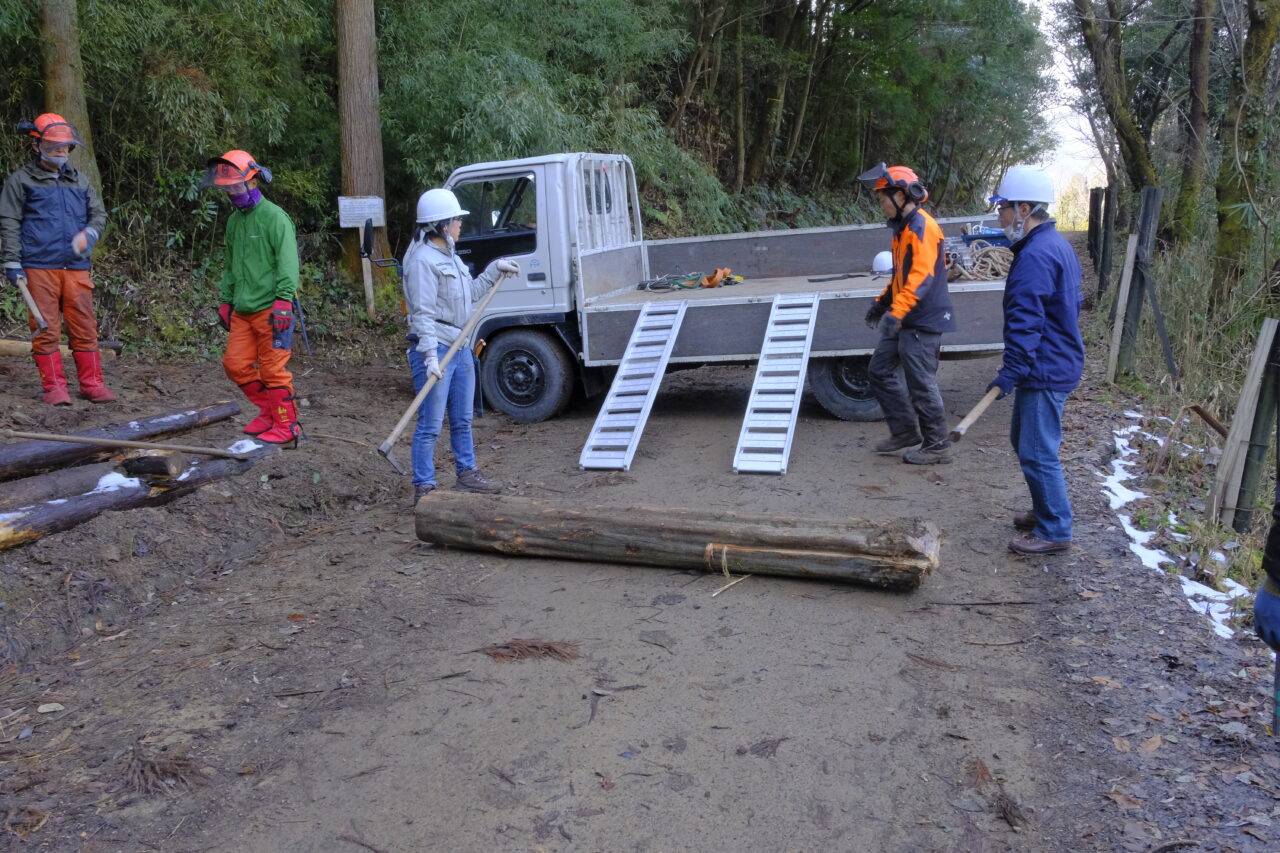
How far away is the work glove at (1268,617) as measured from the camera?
9.60 ft

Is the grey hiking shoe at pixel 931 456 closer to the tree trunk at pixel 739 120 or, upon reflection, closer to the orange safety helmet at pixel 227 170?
the orange safety helmet at pixel 227 170

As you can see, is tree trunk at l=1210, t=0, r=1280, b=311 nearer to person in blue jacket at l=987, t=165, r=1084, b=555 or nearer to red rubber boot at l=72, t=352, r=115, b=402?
person in blue jacket at l=987, t=165, r=1084, b=555

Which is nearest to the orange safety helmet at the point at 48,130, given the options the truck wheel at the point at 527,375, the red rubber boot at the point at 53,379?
the red rubber boot at the point at 53,379

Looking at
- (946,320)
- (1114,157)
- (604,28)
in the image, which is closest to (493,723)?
(946,320)

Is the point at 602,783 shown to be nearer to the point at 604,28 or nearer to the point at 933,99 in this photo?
the point at 604,28

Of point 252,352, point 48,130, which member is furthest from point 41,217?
point 252,352

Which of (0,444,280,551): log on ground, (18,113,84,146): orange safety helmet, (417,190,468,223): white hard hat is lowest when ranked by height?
(0,444,280,551): log on ground

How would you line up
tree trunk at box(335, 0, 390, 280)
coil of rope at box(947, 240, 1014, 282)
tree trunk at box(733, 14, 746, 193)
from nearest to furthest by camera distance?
coil of rope at box(947, 240, 1014, 282)
tree trunk at box(335, 0, 390, 280)
tree trunk at box(733, 14, 746, 193)

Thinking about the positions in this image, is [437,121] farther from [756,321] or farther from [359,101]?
[756,321]

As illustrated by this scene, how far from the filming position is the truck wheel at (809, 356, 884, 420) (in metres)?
8.20

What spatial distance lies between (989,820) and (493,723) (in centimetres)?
176

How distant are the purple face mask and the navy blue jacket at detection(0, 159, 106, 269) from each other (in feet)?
5.36

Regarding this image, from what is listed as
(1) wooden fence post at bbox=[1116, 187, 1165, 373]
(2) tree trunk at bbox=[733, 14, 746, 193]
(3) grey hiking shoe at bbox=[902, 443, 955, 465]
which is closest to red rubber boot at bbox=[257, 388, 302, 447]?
(3) grey hiking shoe at bbox=[902, 443, 955, 465]

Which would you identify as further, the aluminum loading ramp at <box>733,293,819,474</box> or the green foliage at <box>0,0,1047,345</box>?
the green foliage at <box>0,0,1047,345</box>
